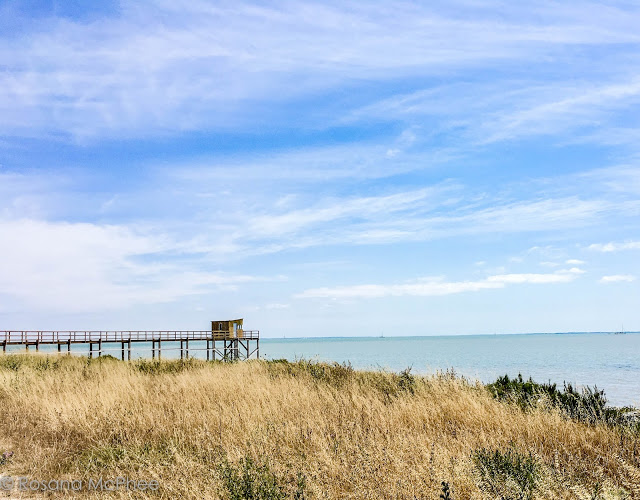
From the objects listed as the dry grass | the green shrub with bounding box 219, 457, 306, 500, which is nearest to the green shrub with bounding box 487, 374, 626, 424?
the dry grass

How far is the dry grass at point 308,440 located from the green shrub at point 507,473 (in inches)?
3.7

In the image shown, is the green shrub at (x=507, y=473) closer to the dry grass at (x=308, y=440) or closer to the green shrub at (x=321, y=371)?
the dry grass at (x=308, y=440)

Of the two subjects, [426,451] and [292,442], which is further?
[292,442]

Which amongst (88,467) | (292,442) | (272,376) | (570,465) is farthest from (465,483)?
(272,376)

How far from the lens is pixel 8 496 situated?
21.5 ft

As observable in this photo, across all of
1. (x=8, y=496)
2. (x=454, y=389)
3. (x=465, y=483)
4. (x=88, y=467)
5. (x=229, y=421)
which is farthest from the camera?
(x=454, y=389)

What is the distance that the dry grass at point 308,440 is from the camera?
5.95 meters

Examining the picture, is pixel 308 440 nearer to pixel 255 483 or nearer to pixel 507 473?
pixel 255 483

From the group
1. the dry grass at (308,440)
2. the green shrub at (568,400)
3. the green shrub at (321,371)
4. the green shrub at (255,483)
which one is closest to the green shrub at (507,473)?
the dry grass at (308,440)

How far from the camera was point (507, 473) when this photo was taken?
20.5 feet

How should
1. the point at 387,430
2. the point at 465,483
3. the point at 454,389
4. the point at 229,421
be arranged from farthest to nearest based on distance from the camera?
the point at 454,389, the point at 229,421, the point at 387,430, the point at 465,483

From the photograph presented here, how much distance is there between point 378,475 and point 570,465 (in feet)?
9.53

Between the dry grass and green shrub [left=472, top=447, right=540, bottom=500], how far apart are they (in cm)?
9

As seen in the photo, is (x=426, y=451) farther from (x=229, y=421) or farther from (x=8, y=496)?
(x=8, y=496)
